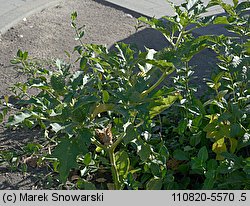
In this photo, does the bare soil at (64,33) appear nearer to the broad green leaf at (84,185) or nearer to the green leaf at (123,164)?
the broad green leaf at (84,185)

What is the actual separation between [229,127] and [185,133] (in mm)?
510

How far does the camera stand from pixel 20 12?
6.58 metres

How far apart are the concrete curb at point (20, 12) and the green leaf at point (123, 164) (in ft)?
10.2

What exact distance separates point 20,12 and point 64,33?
801 mm

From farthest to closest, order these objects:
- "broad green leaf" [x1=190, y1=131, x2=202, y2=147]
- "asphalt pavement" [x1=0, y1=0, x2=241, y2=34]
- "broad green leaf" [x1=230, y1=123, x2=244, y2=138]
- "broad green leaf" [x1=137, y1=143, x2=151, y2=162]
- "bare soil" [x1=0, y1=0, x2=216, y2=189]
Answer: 1. "asphalt pavement" [x1=0, y1=0, x2=241, y2=34]
2. "bare soil" [x1=0, y1=0, x2=216, y2=189]
3. "broad green leaf" [x1=190, y1=131, x2=202, y2=147]
4. "broad green leaf" [x1=230, y1=123, x2=244, y2=138]
5. "broad green leaf" [x1=137, y1=143, x2=151, y2=162]

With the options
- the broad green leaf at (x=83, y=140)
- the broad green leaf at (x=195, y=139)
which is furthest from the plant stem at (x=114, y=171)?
the broad green leaf at (x=195, y=139)

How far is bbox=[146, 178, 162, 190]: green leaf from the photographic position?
3.28 m

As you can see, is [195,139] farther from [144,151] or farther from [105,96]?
[105,96]

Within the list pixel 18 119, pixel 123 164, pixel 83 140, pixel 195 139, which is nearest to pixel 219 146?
pixel 195 139

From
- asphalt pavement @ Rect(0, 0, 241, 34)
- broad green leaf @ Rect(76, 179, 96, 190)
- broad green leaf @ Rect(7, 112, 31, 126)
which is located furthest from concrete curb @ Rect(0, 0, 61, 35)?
broad green leaf @ Rect(7, 112, 31, 126)

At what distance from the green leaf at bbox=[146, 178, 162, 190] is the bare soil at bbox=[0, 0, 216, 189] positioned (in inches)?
76.0

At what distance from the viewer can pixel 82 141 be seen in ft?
8.98

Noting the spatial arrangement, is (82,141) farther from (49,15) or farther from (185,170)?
(49,15)

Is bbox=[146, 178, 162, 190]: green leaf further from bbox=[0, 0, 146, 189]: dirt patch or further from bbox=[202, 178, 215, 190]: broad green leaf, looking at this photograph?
bbox=[0, 0, 146, 189]: dirt patch
